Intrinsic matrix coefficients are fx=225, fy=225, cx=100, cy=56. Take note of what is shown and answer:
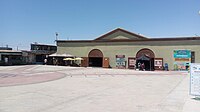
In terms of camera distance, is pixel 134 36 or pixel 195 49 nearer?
pixel 195 49

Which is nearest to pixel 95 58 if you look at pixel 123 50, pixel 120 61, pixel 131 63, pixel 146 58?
pixel 120 61

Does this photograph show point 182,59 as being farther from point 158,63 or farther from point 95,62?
point 95,62

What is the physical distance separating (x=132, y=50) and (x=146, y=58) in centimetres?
347

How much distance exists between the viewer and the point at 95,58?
1873 inches

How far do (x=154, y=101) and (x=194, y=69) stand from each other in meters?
2.69

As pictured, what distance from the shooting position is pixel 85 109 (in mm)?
8766

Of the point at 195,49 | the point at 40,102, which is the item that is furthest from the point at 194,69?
the point at 195,49

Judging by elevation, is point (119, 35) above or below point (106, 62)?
above

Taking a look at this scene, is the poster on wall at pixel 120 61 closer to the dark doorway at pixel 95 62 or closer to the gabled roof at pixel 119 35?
the gabled roof at pixel 119 35

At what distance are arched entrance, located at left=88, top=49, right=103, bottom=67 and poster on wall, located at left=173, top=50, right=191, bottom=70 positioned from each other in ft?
48.2

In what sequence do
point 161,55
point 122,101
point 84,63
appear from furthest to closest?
point 84,63 < point 161,55 < point 122,101

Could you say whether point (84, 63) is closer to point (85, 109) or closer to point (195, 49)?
point (195, 49)

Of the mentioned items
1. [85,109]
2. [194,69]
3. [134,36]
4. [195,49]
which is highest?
[134,36]

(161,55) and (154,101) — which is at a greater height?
(161,55)
